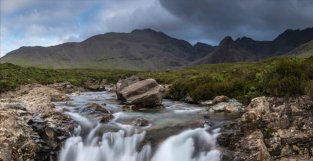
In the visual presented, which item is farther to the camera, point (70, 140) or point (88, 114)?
point (88, 114)

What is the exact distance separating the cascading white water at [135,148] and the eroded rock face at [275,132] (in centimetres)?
143

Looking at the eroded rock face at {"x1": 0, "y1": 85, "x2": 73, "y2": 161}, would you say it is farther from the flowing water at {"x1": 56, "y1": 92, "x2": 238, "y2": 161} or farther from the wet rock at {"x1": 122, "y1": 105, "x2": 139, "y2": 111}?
the wet rock at {"x1": 122, "y1": 105, "x2": 139, "y2": 111}

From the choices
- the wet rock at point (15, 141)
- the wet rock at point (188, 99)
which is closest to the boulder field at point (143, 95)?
the wet rock at point (188, 99)

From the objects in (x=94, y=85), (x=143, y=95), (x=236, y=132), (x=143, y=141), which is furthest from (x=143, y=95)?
(x=94, y=85)

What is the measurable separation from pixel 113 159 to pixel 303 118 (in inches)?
484

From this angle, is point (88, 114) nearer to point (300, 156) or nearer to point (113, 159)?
point (113, 159)

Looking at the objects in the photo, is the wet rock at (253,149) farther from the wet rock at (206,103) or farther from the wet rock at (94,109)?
the wet rock at (206,103)

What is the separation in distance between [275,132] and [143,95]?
19489mm

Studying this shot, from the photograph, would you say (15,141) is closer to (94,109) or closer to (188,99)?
(94,109)

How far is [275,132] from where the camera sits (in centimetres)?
2502

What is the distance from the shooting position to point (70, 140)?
26.4 metres

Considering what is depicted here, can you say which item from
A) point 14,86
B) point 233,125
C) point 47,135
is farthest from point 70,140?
point 14,86

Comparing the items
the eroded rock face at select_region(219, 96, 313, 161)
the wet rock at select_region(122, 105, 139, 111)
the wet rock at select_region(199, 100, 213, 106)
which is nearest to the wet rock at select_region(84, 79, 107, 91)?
the wet rock at select_region(199, 100, 213, 106)

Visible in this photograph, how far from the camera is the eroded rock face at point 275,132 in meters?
23.5
